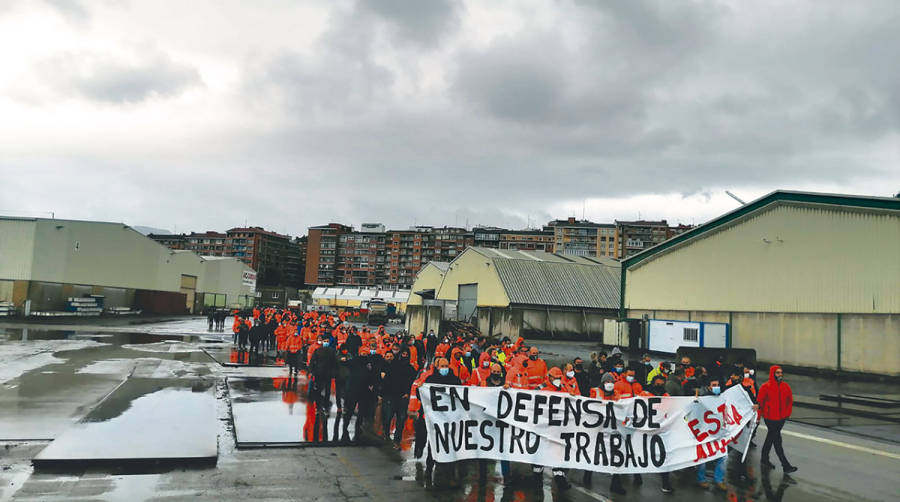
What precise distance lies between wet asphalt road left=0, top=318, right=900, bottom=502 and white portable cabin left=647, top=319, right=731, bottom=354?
57.6ft

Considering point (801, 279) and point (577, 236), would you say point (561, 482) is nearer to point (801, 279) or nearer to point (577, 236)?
point (801, 279)

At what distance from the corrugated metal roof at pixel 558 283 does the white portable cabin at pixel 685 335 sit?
48.9 feet

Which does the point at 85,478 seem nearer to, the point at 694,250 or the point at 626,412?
the point at 626,412

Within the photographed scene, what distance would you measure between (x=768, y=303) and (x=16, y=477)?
104 feet

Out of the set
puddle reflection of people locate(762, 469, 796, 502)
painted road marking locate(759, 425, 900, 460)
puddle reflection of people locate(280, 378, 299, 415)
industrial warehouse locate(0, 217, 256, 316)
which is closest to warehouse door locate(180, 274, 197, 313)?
industrial warehouse locate(0, 217, 256, 316)

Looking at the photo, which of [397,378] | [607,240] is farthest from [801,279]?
[607,240]

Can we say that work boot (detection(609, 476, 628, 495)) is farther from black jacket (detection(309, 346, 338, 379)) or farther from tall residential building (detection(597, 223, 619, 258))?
tall residential building (detection(597, 223, 619, 258))

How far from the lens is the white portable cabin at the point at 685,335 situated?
33125 millimetres

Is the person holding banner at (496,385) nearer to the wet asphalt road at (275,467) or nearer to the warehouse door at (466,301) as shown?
the wet asphalt road at (275,467)

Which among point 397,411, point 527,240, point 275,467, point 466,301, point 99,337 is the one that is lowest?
point 99,337

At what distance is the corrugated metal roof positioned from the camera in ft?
169

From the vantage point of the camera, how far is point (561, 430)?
378 inches

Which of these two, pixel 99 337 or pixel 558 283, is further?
pixel 558 283

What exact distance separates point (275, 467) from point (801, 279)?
27870 millimetres
